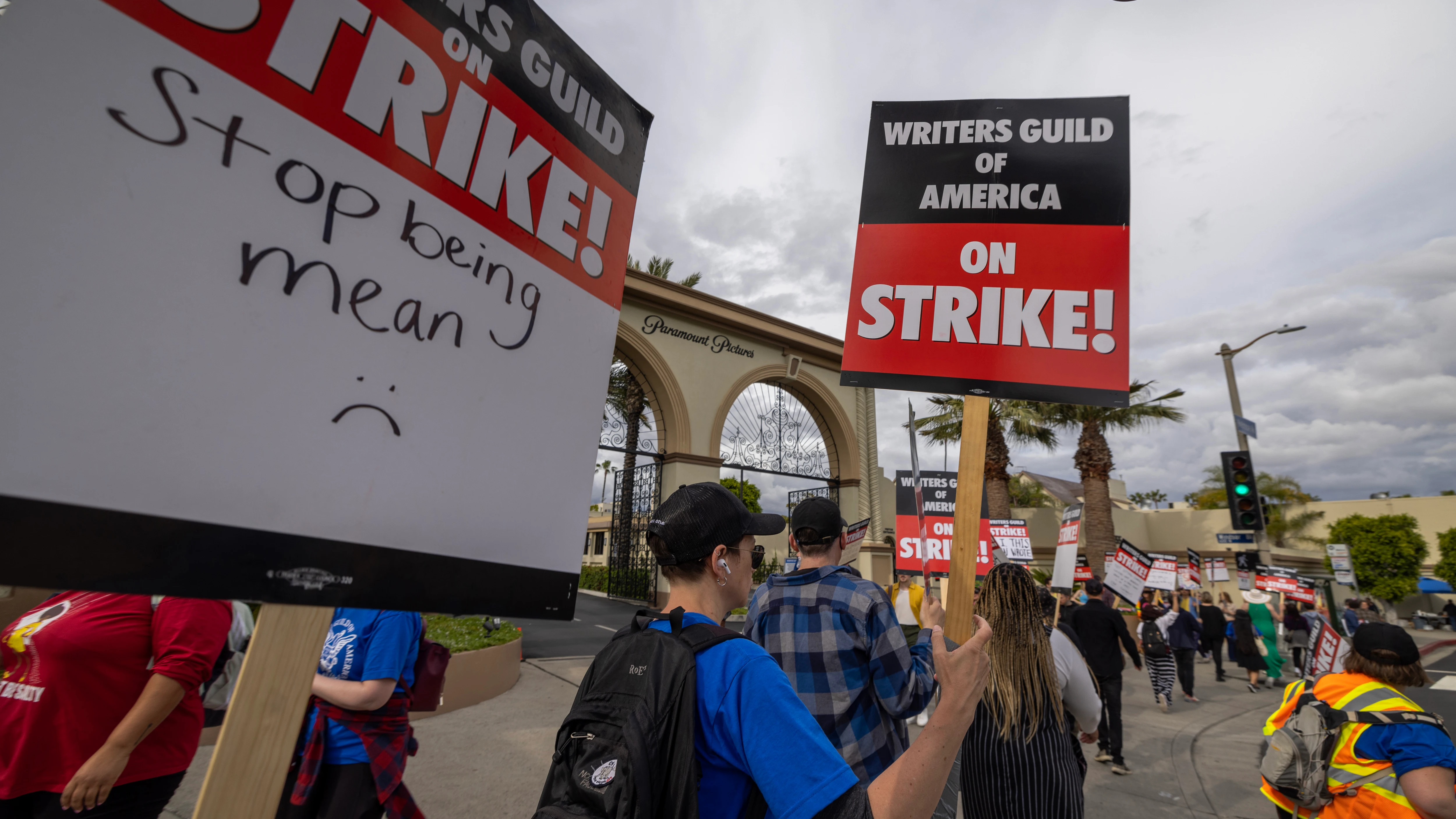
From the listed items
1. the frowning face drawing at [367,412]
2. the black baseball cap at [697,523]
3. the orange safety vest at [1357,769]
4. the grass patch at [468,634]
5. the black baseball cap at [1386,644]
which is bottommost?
the grass patch at [468,634]

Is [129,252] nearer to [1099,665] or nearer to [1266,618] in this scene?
[1099,665]

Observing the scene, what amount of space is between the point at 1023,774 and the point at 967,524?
1.06 meters

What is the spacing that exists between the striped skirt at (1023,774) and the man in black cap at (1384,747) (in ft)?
3.19

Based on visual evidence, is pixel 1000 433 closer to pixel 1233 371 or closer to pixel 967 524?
pixel 1233 371

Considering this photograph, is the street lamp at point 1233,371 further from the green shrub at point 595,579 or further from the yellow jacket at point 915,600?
the green shrub at point 595,579

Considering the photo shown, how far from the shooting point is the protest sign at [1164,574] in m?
13.3

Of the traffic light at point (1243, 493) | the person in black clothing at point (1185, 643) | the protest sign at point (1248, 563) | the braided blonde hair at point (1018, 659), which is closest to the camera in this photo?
the braided blonde hair at point (1018, 659)

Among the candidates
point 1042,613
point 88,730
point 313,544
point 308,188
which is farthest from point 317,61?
point 1042,613

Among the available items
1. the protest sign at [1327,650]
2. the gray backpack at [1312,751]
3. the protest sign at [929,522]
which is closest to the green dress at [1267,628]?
the protest sign at [929,522]

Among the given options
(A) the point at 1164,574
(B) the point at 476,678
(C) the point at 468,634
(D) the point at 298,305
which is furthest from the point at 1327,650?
(A) the point at 1164,574

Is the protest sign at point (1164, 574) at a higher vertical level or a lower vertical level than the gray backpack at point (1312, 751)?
higher

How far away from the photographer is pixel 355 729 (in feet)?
8.25

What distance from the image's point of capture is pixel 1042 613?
2918 millimetres

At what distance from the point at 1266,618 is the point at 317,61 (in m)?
15.8
